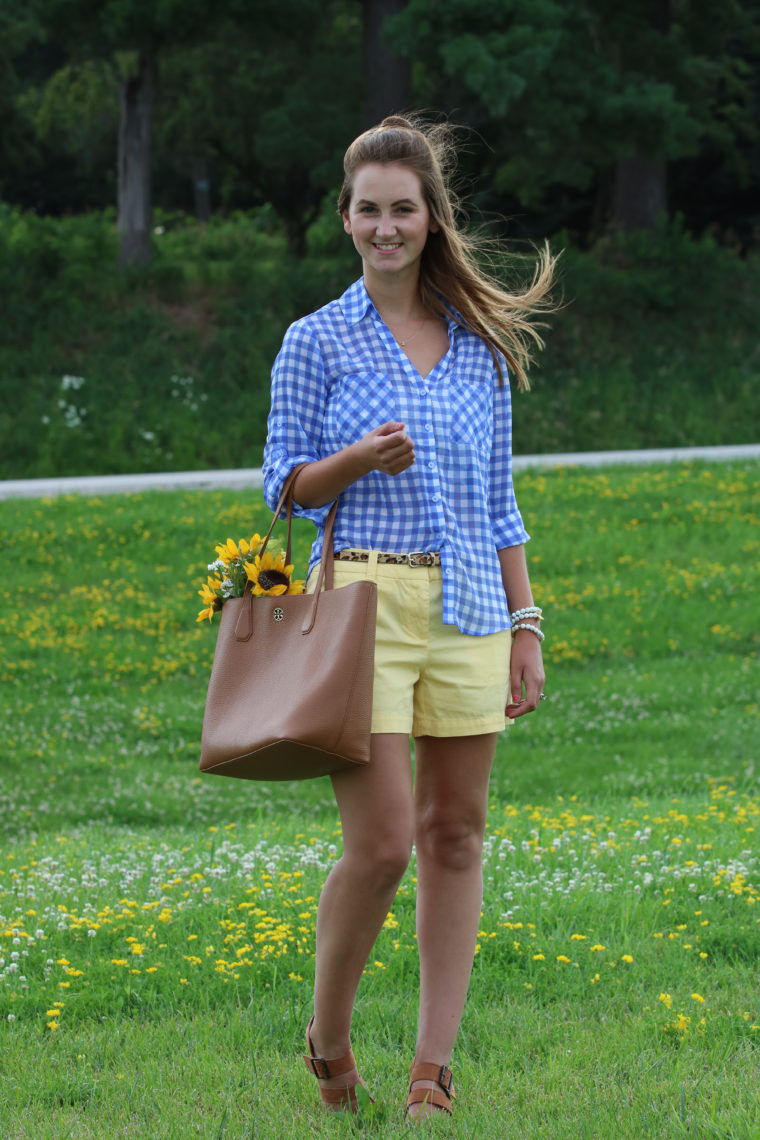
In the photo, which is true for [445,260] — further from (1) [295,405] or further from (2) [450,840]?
(2) [450,840]

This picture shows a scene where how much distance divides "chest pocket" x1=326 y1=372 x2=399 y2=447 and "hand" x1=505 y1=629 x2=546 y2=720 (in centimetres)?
64

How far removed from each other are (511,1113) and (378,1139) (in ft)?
1.17

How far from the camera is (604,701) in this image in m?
10.9

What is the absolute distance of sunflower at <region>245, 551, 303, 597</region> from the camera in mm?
3219

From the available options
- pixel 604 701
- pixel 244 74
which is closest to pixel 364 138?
pixel 604 701

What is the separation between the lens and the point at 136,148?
23.7 m

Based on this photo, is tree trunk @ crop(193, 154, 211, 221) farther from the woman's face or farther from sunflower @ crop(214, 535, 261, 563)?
sunflower @ crop(214, 535, 261, 563)

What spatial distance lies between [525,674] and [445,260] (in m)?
1.00

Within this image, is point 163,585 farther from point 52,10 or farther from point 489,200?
point 489,200

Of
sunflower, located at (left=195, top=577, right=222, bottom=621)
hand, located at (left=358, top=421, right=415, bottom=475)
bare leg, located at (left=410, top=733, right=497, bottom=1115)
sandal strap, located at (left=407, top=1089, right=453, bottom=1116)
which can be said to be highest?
hand, located at (left=358, top=421, right=415, bottom=475)

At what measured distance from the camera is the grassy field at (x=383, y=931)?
3.48 meters

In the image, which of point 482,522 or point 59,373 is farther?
point 59,373

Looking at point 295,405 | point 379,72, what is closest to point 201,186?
point 379,72

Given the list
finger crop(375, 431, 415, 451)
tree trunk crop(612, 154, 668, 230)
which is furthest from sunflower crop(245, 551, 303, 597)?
tree trunk crop(612, 154, 668, 230)
